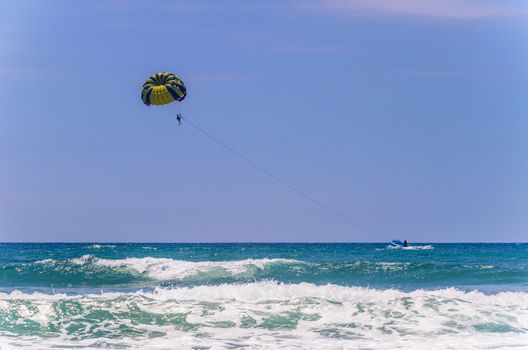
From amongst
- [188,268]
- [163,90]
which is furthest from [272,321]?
[188,268]

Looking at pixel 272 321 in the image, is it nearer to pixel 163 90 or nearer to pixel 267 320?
pixel 267 320

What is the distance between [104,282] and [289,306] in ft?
42.6

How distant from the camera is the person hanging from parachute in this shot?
1001 inches

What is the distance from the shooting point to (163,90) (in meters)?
25.4

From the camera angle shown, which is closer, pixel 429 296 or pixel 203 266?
pixel 429 296

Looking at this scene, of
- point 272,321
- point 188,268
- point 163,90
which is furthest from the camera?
point 188,268

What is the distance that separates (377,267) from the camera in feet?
106

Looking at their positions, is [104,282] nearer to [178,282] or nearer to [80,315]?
[178,282]

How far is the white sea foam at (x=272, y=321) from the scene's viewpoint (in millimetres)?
15445

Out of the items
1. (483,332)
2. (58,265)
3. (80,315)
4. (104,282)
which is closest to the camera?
(483,332)

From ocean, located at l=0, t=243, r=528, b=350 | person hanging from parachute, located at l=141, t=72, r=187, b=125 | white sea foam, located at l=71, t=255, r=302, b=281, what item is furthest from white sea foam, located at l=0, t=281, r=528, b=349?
white sea foam, located at l=71, t=255, r=302, b=281

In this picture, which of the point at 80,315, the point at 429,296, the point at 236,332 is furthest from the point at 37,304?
the point at 429,296

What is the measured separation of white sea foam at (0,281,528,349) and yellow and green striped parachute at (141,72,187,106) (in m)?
7.57

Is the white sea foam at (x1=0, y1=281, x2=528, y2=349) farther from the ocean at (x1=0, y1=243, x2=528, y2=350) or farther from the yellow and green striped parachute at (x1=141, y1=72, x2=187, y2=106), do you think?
the yellow and green striped parachute at (x1=141, y1=72, x2=187, y2=106)
